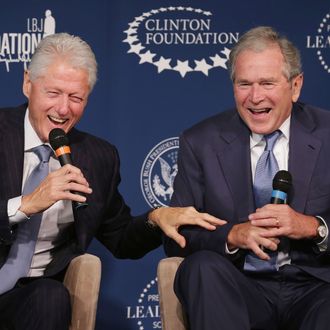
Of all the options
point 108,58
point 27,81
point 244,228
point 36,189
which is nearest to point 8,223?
point 36,189

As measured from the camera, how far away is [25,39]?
146 inches

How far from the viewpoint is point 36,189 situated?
2.78m

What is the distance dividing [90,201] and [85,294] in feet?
1.22

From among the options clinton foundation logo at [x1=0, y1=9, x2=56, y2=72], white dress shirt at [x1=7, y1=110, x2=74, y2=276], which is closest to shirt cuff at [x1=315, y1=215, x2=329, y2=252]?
white dress shirt at [x1=7, y1=110, x2=74, y2=276]

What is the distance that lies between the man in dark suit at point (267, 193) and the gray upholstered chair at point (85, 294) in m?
0.27

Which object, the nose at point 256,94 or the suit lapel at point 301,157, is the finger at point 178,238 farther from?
the nose at point 256,94

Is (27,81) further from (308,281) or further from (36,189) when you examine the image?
(308,281)

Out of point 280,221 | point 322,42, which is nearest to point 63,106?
point 280,221

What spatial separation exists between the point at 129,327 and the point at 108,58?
102 cm

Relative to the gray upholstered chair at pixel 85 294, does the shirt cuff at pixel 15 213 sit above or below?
above

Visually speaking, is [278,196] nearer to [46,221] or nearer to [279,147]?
A: [279,147]

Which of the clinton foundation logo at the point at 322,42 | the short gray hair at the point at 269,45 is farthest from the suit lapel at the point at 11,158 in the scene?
the clinton foundation logo at the point at 322,42

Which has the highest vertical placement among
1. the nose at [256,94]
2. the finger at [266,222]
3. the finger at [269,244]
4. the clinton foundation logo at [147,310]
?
the nose at [256,94]

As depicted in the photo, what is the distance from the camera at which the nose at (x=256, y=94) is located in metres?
2.87
